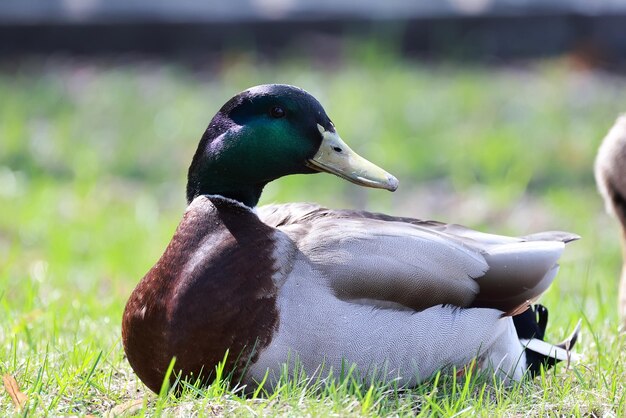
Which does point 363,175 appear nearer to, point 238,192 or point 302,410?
point 238,192

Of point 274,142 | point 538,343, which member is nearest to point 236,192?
point 274,142

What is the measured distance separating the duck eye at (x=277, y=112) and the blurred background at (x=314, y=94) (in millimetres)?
1066

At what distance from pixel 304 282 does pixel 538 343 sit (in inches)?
36.8

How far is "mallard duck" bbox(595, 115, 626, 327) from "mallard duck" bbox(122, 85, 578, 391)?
125 cm

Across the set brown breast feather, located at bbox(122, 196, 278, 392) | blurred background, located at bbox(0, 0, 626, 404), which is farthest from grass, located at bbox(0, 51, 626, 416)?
brown breast feather, located at bbox(122, 196, 278, 392)

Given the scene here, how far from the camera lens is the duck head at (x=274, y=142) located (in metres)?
3.59

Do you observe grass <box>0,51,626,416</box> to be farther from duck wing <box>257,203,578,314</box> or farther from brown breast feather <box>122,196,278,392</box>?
duck wing <box>257,203,578,314</box>

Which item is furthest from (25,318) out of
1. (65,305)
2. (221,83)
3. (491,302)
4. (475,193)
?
(221,83)

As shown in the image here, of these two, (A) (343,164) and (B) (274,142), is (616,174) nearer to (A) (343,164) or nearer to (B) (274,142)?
(A) (343,164)

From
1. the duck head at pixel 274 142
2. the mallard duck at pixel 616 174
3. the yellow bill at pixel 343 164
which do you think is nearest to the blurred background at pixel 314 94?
the mallard duck at pixel 616 174

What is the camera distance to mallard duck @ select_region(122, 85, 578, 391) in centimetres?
340

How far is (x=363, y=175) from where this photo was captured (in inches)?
141

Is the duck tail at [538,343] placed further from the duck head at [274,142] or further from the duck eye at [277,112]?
the duck eye at [277,112]

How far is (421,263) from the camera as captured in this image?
3.53 m
